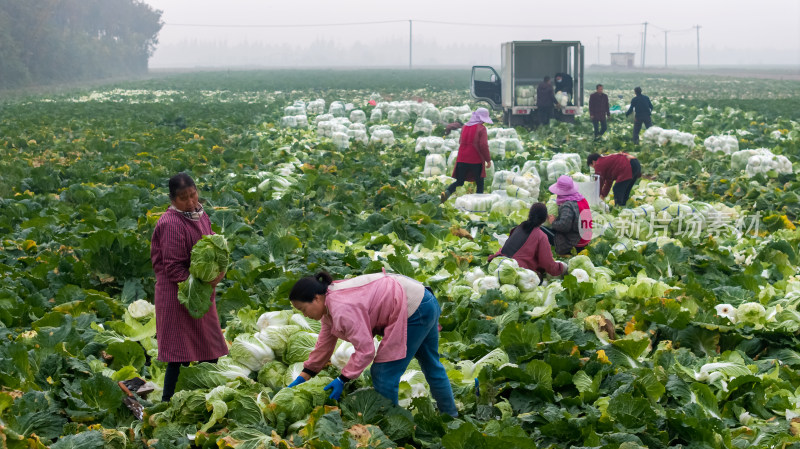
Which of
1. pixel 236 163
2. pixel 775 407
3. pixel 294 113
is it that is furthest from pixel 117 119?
pixel 775 407

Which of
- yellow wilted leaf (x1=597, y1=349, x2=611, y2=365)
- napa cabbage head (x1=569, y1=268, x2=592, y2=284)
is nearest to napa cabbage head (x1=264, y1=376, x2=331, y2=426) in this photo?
yellow wilted leaf (x1=597, y1=349, x2=611, y2=365)

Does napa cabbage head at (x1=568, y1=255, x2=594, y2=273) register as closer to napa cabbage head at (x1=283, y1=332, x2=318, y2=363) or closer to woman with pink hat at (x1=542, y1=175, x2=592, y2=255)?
woman with pink hat at (x1=542, y1=175, x2=592, y2=255)

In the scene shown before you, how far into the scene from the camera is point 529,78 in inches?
892

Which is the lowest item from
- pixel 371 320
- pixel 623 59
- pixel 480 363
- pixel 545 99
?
pixel 480 363

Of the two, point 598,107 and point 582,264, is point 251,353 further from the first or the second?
point 598,107

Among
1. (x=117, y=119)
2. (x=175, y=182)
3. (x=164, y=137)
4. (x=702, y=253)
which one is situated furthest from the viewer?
(x=117, y=119)

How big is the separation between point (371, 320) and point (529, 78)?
19.6m

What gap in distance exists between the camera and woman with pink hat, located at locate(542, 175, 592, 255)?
767 centimetres

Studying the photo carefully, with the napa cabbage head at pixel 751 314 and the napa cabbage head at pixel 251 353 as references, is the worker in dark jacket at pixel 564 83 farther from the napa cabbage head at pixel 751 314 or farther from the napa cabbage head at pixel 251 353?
the napa cabbage head at pixel 251 353

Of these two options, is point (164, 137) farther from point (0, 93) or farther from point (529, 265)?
point (0, 93)

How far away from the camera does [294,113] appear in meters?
23.8

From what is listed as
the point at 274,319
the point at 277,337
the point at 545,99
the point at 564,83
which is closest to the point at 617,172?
the point at 274,319

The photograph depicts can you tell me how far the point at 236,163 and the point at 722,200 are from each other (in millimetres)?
7753

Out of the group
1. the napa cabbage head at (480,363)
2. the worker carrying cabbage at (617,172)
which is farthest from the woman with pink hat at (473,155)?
the napa cabbage head at (480,363)
